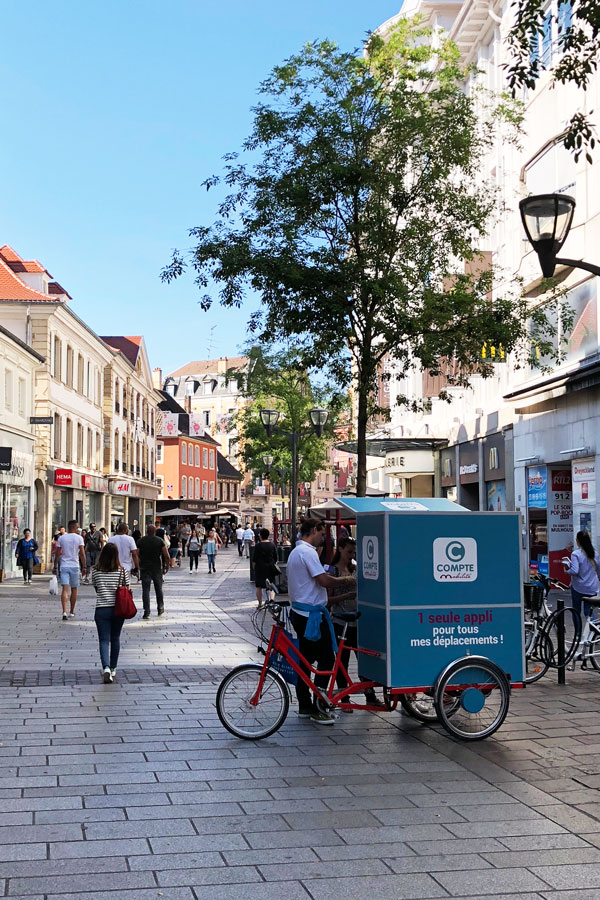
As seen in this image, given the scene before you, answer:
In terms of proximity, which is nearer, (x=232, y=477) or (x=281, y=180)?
(x=281, y=180)

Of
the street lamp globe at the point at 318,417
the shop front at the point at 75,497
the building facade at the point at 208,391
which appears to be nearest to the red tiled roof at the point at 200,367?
the building facade at the point at 208,391

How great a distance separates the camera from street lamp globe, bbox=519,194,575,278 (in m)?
9.00

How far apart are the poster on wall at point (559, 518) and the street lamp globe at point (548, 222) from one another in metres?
17.6

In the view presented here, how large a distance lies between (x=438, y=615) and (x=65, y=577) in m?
11.8

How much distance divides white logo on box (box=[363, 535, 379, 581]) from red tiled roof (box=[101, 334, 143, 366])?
182 feet

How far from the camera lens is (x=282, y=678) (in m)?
8.73

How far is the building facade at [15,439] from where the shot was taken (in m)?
33.7

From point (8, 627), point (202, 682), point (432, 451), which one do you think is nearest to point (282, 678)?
point (202, 682)

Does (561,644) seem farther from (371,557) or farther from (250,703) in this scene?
(250,703)

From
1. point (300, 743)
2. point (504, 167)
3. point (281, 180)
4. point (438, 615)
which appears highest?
point (504, 167)

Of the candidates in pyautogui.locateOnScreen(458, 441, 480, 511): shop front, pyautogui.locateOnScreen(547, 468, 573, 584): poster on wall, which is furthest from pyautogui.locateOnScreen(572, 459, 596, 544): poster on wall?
pyautogui.locateOnScreen(458, 441, 480, 511): shop front

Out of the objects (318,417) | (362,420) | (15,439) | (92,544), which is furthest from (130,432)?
(362,420)

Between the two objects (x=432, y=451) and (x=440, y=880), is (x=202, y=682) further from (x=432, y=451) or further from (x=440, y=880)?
(x=432, y=451)

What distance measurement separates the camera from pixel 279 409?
55.1 metres
